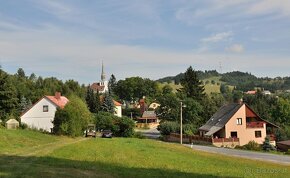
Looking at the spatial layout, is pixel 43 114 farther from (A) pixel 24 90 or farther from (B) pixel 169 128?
(A) pixel 24 90

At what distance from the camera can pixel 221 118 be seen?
7525cm

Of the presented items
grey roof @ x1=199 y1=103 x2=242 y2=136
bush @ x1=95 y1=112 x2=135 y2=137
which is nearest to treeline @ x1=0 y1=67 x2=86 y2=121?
bush @ x1=95 y1=112 x2=135 y2=137

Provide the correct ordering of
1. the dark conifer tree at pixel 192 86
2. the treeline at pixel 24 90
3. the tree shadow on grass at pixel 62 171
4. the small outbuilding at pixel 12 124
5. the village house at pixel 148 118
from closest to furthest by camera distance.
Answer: the tree shadow on grass at pixel 62 171 < the small outbuilding at pixel 12 124 < the treeline at pixel 24 90 < the dark conifer tree at pixel 192 86 < the village house at pixel 148 118

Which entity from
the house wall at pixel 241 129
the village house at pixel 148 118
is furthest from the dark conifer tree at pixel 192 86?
Result: the house wall at pixel 241 129

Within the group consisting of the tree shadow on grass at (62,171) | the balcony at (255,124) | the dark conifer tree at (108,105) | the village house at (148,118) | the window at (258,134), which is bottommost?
the tree shadow on grass at (62,171)

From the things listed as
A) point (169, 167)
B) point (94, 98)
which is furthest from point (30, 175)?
point (94, 98)

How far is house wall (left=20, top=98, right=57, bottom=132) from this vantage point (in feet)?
214

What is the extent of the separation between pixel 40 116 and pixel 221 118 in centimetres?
3307

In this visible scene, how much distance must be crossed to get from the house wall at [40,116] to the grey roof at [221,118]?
27.9 metres

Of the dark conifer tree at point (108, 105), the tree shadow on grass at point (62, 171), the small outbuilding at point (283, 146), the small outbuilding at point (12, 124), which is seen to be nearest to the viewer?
the tree shadow on grass at point (62, 171)

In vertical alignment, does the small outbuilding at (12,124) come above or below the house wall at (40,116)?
below

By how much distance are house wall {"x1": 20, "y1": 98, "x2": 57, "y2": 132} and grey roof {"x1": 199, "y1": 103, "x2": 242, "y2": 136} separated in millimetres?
27943

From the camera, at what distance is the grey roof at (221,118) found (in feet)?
237

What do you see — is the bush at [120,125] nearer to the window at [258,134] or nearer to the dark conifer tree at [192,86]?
the window at [258,134]
